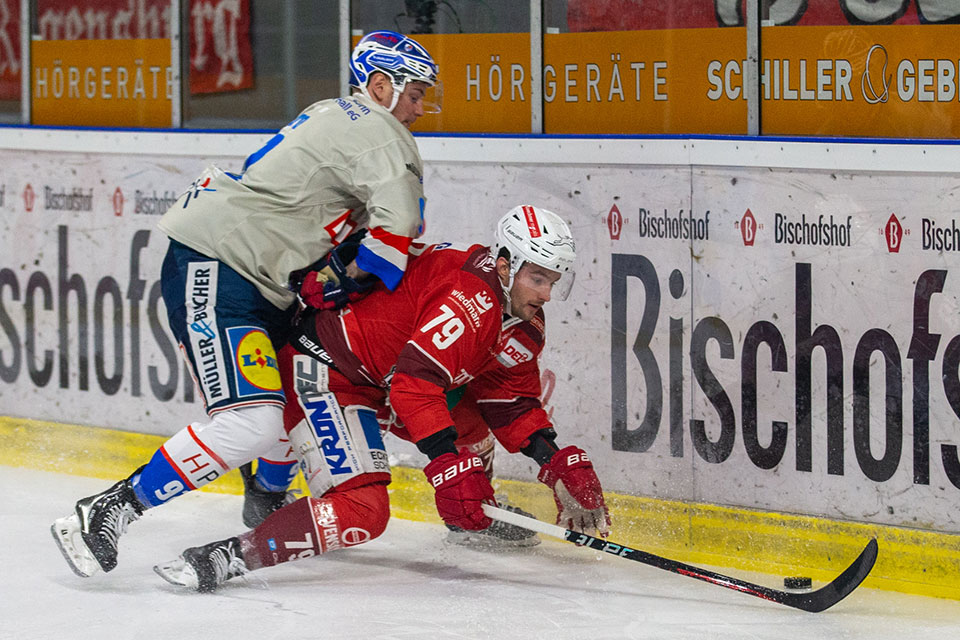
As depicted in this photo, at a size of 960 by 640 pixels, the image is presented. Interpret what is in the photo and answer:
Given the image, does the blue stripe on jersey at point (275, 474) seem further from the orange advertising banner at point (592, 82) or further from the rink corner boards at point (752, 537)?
the orange advertising banner at point (592, 82)

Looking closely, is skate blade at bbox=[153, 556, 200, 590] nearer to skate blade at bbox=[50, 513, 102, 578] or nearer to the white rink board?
skate blade at bbox=[50, 513, 102, 578]

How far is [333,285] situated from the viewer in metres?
4.03

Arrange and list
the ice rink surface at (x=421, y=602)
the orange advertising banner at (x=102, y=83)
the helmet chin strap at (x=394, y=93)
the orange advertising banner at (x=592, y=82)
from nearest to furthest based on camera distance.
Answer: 1. the ice rink surface at (x=421, y=602)
2. the helmet chin strap at (x=394, y=93)
3. the orange advertising banner at (x=592, y=82)
4. the orange advertising banner at (x=102, y=83)

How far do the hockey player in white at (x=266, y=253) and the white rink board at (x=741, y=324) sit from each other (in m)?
0.66

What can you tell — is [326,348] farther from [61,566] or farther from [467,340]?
[61,566]

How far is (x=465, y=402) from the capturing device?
14.1ft

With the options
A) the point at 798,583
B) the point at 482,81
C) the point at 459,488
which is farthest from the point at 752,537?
the point at 482,81

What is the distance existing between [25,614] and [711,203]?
85.7 inches

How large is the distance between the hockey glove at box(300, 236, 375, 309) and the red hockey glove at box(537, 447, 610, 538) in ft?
2.31

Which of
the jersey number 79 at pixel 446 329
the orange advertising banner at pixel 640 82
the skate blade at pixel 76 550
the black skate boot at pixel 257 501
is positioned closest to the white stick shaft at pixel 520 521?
the jersey number 79 at pixel 446 329

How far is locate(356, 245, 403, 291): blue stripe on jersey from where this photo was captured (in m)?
3.91

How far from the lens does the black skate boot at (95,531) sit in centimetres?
393

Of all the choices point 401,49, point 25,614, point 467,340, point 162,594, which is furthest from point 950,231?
point 25,614

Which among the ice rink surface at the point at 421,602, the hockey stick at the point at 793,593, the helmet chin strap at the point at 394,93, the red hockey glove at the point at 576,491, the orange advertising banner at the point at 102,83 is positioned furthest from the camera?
the orange advertising banner at the point at 102,83
